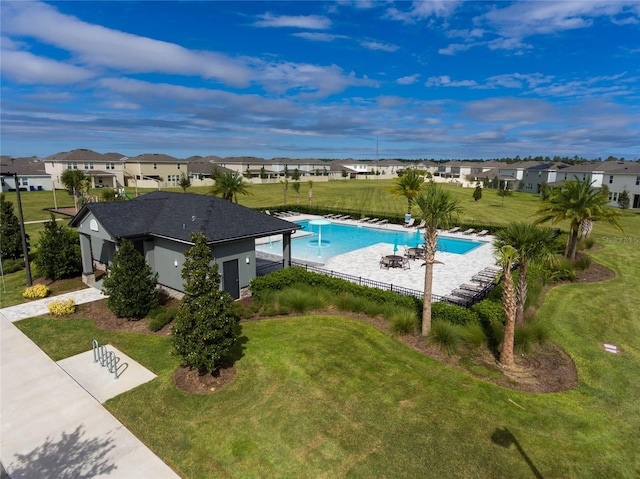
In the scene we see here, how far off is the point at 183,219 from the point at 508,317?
16.8 meters

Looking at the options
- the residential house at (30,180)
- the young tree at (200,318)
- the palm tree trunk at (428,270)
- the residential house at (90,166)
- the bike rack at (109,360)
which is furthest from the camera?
the residential house at (90,166)

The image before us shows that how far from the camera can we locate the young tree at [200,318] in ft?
39.1

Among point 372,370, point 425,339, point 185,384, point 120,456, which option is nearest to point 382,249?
point 425,339

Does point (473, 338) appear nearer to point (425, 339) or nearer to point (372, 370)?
point (425, 339)

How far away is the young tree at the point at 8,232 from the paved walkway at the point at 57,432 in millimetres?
16530

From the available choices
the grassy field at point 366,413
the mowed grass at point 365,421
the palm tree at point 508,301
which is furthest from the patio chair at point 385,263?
the palm tree at point 508,301

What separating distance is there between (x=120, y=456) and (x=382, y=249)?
87.9 feet

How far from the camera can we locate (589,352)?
14.9 metres

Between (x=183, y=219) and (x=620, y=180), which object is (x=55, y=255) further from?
(x=620, y=180)

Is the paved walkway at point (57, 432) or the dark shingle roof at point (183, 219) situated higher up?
the dark shingle roof at point (183, 219)

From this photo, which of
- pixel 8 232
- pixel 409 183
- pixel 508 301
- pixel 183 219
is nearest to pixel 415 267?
pixel 409 183

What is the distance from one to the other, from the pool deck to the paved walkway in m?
16.3

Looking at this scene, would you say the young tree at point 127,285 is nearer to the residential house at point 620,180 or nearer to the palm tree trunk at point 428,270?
the palm tree trunk at point 428,270

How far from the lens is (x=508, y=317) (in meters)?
13.2
